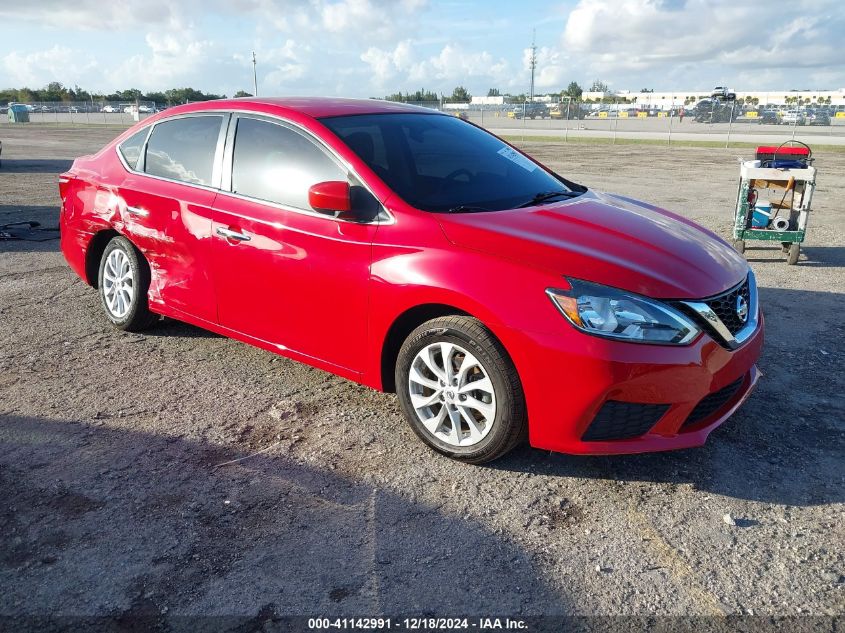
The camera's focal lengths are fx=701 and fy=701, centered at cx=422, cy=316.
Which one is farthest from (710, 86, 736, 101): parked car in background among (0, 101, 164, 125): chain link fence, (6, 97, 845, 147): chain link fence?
(0, 101, 164, 125): chain link fence

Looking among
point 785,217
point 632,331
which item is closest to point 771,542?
point 632,331

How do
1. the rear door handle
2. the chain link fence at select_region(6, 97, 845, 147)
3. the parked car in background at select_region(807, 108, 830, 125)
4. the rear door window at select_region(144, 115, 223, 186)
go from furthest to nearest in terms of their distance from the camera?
the parked car in background at select_region(807, 108, 830, 125) < the chain link fence at select_region(6, 97, 845, 147) < the rear door handle < the rear door window at select_region(144, 115, 223, 186)

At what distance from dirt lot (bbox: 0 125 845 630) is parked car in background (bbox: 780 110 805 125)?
40311 millimetres

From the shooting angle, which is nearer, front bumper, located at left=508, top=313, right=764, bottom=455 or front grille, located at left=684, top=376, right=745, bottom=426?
front bumper, located at left=508, top=313, right=764, bottom=455

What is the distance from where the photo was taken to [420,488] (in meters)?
3.17

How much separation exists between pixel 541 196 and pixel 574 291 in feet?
4.14

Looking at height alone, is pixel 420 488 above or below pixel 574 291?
below

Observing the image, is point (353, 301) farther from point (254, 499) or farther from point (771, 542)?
point (771, 542)

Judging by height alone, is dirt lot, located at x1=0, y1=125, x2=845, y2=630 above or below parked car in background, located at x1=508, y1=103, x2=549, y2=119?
below

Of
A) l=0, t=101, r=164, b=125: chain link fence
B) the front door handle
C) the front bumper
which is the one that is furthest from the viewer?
l=0, t=101, r=164, b=125: chain link fence

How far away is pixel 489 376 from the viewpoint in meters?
3.15

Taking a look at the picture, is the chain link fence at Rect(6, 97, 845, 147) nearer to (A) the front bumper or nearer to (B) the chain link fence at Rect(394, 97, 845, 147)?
(B) the chain link fence at Rect(394, 97, 845, 147)

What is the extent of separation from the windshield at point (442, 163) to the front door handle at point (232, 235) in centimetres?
78

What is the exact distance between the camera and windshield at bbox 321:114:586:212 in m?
3.71
